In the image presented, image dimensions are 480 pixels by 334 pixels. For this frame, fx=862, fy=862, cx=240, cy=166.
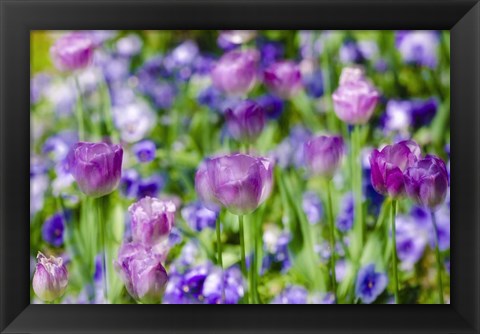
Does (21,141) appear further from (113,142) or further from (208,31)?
(208,31)

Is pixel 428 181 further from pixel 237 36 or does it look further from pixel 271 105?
pixel 237 36

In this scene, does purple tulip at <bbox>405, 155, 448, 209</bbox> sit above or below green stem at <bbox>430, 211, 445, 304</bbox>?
above

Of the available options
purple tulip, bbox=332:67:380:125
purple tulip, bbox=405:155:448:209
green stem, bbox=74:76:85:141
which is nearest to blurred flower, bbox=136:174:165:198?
green stem, bbox=74:76:85:141

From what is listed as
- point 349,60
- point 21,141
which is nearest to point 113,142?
point 21,141

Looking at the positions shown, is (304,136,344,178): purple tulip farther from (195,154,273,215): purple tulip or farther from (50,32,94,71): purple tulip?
(50,32,94,71): purple tulip

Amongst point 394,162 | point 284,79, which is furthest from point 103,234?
point 394,162
